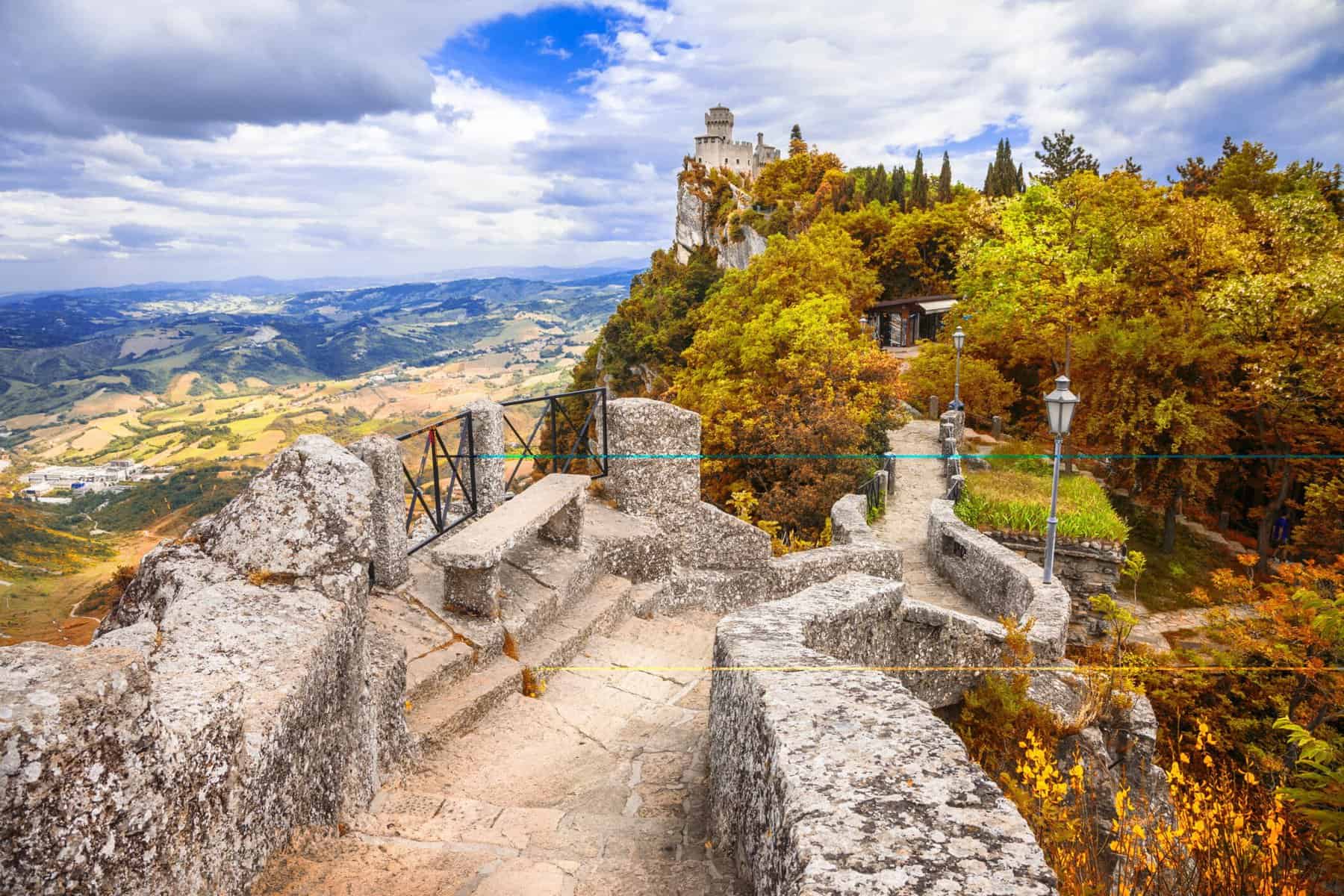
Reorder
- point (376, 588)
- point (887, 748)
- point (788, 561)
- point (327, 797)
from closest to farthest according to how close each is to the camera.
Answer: point (887, 748)
point (327, 797)
point (376, 588)
point (788, 561)

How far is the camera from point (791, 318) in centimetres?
2361

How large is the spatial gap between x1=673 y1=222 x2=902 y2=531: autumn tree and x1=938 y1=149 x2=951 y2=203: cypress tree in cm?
2623

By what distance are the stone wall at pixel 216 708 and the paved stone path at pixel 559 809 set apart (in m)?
0.23

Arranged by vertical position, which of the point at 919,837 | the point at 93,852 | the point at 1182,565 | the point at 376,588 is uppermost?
the point at 93,852

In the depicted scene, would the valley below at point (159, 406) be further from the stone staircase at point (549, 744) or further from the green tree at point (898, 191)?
the green tree at point (898, 191)

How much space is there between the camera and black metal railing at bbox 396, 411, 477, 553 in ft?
22.4

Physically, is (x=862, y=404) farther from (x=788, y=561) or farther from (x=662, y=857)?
(x=662, y=857)

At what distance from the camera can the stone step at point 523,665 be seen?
15.1 ft

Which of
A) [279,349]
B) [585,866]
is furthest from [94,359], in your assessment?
[585,866]

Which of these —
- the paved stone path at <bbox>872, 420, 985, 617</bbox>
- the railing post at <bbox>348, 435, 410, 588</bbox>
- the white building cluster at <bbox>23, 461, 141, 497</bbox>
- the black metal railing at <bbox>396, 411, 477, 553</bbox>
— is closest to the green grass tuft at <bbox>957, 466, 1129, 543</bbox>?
the paved stone path at <bbox>872, 420, 985, 617</bbox>

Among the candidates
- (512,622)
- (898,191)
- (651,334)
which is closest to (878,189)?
(898,191)

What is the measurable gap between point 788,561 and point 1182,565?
20669mm

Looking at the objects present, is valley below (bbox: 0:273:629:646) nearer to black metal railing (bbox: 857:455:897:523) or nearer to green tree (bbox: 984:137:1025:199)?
black metal railing (bbox: 857:455:897:523)

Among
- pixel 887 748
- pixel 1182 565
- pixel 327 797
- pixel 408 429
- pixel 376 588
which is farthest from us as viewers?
pixel 1182 565
